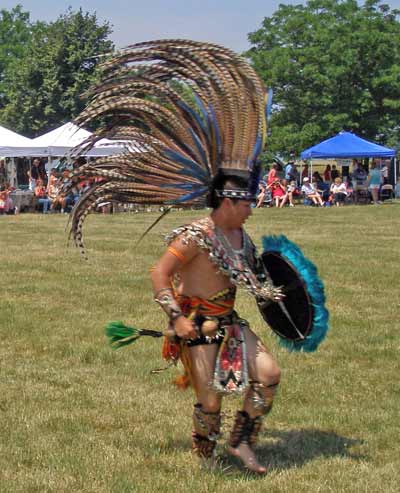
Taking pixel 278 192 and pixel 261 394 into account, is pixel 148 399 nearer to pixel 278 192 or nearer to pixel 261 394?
pixel 261 394

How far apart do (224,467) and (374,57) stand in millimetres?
45294

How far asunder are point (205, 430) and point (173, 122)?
1682mm

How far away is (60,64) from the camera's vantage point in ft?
172

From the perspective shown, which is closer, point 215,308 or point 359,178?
point 215,308

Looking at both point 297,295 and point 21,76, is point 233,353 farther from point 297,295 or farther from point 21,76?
point 21,76

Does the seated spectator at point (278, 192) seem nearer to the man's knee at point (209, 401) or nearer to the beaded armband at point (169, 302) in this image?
the man's knee at point (209, 401)

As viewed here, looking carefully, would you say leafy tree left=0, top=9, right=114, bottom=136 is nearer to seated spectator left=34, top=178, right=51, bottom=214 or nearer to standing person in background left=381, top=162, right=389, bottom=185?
standing person in background left=381, top=162, right=389, bottom=185

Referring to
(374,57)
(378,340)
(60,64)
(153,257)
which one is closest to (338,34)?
(374,57)

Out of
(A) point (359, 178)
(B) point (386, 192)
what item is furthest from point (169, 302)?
(B) point (386, 192)

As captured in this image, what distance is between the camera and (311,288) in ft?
17.2

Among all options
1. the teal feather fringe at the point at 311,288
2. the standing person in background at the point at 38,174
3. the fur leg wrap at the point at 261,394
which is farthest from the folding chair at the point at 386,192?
the fur leg wrap at the point at 261,394

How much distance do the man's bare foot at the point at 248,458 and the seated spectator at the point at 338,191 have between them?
26.6 m

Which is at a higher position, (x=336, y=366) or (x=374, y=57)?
(x=374, y=57)

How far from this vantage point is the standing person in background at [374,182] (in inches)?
1233
